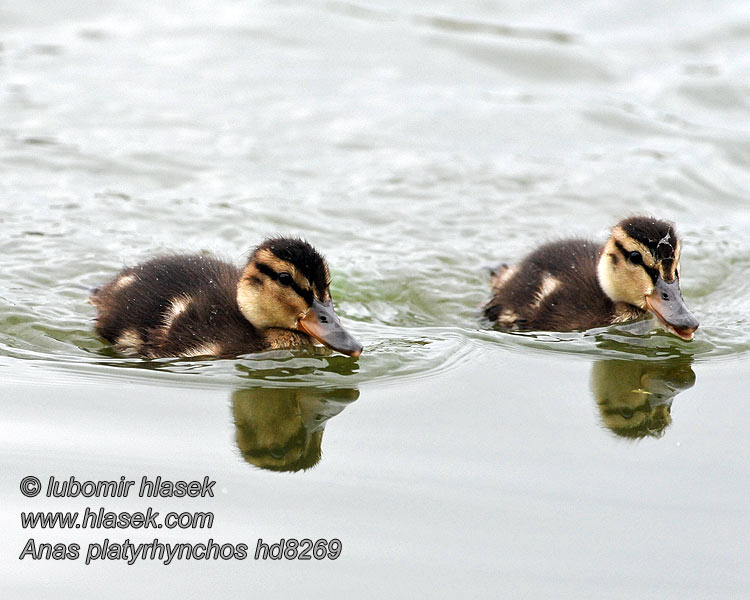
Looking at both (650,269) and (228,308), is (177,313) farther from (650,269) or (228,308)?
(650,269)

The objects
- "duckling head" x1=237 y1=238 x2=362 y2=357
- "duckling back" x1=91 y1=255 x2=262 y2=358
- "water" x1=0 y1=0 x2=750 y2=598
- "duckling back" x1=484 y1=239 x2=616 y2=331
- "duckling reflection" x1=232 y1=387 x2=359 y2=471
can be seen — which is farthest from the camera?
"duckling back" x1=484 y1=239 x2=616 y2=331

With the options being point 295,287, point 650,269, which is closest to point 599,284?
point 650,269

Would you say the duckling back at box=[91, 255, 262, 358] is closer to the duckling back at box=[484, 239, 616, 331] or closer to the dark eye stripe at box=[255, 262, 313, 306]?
the dark eye stripe at box=[255, 262, 313, 306]

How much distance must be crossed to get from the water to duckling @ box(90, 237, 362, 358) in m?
0.11

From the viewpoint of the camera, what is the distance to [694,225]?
22.7 feet

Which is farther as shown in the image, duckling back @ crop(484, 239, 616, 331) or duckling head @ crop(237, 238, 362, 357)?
duckling back @ crop(484, 239, 616, 331)

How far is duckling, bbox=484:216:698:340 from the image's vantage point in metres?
4.93

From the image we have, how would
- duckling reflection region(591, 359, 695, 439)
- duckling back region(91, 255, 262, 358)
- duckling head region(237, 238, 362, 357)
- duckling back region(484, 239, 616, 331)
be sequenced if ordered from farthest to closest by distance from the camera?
duckling back region(484, 239, 616, 331), duckling back region(91, 255, 262, 358), duckling head region(237, 238, 362, 357), duckling reflection region(591, 359, 695, 439)

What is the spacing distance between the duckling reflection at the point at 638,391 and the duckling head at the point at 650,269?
0.19 meters

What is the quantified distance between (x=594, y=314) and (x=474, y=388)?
0.91 metres

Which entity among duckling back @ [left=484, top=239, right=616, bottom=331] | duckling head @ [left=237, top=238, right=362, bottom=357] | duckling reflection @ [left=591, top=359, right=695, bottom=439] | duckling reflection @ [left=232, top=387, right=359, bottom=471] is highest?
duckling back @ [left=484, top=239, right=616, bottom=331]

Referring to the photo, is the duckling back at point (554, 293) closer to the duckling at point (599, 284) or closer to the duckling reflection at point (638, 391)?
the duckling at point (599, 284)

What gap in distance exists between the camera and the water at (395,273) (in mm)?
3387

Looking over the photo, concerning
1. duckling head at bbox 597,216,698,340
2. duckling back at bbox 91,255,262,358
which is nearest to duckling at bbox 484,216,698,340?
duckling head at bbox 597,216,698,340
